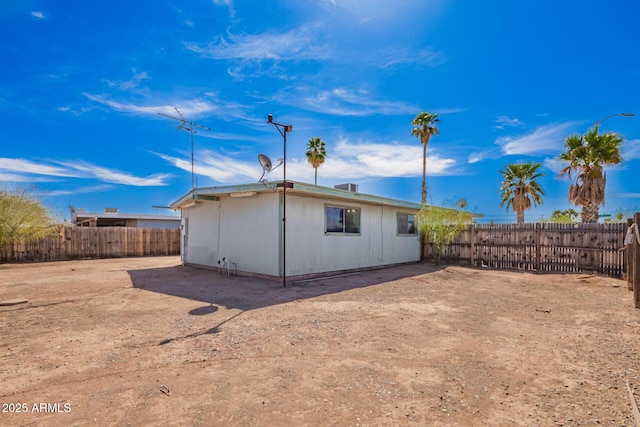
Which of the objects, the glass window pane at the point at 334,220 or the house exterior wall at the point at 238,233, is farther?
the glass window pane at the point at 334,220

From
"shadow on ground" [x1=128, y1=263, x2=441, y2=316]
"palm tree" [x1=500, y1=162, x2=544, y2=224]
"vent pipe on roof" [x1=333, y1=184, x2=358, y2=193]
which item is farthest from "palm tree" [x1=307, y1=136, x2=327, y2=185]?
"shadow on ground" [x1=128, y1=263, x2=441, y2=316]

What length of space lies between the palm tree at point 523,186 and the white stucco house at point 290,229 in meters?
11.3

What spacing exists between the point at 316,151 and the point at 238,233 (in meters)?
18.1

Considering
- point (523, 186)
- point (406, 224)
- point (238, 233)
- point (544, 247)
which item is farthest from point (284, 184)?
A: point (523, 186)

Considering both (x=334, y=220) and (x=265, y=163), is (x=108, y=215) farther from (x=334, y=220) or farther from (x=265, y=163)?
(x=334, y=220)

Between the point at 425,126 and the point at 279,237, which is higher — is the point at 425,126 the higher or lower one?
the higher one

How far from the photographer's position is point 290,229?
891 cm

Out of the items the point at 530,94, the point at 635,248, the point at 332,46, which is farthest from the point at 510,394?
the point at 530,94

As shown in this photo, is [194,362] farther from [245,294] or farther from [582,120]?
[582,120]

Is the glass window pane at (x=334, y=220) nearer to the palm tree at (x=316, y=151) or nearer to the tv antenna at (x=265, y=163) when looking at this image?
the tv antenna at (x=265, y=163)

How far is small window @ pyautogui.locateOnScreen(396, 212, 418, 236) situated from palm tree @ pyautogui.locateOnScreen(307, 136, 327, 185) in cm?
1392

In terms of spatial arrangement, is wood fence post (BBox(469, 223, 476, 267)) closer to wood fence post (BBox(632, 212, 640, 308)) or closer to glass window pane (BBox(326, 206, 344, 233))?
glass window pane (BBox(326, 206, 344, 233))

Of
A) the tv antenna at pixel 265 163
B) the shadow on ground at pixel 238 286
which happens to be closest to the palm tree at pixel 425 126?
the shadow on ground at pixel 238 286

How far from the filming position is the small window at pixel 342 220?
1012 centimetres
